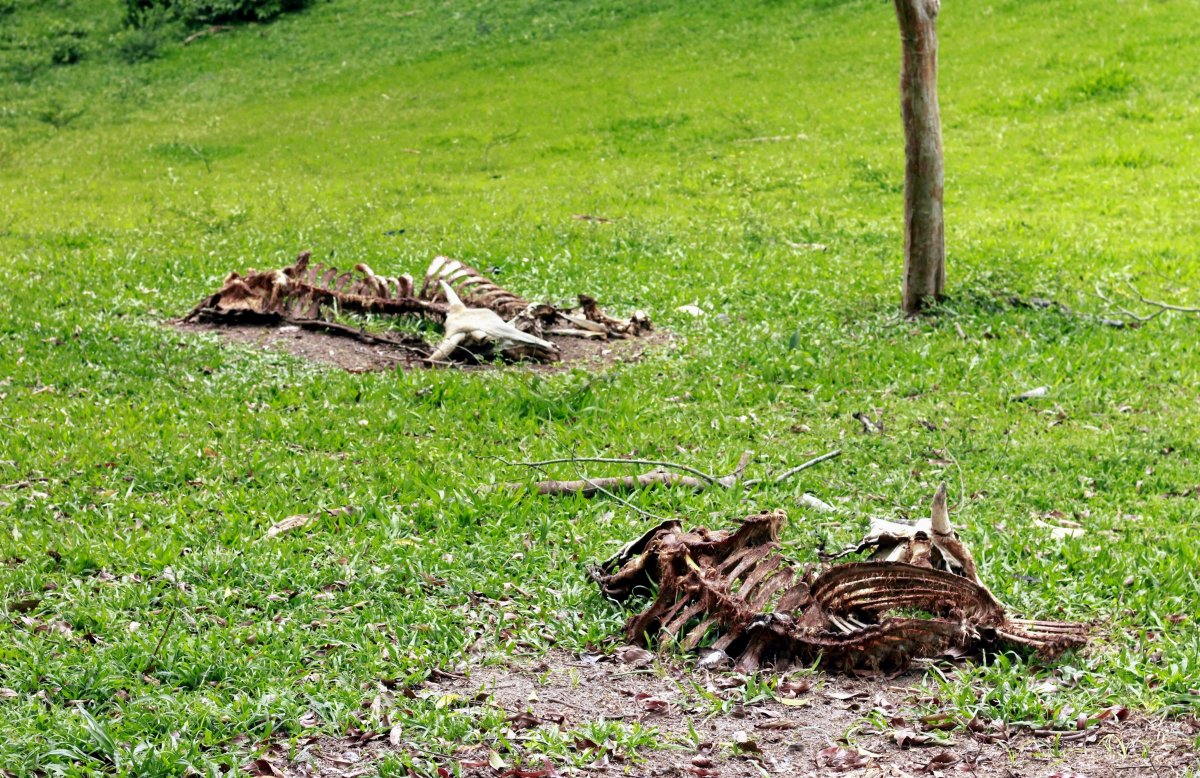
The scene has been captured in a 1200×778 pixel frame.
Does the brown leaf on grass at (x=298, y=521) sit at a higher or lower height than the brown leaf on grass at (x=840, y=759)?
higher

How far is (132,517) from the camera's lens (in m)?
5.84

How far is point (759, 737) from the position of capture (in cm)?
401

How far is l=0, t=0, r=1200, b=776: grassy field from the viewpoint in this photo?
4.48 m

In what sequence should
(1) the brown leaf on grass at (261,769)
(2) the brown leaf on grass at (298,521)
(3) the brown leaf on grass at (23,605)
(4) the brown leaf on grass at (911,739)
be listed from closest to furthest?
1. (1) the brown leaf on grass at (261,769)
2. (4) the brown leaf on grass at (911,739)
3. (3) the brown leaf on grass at (23,605)
4. (2) the brown leaf on grass at (298,521)

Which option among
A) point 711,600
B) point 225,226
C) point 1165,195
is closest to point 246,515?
point 711,600

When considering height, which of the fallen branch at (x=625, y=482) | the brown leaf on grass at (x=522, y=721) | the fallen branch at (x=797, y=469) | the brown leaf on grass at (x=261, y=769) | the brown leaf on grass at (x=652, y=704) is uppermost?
the brown leaf on grass at (x=261, y=769)

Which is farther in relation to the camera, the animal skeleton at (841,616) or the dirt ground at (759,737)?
the animal skeleton at (841,616)

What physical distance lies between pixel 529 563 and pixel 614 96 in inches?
658

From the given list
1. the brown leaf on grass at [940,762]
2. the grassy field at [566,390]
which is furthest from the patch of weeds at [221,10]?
the brown leaf on grass at [940,762]

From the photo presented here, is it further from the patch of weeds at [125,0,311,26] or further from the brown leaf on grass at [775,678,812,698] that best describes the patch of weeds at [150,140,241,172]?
the brown leaf on grass at [775,678,812,698]

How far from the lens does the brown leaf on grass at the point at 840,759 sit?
150 inches

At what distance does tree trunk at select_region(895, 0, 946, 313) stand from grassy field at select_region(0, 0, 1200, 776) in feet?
1.06

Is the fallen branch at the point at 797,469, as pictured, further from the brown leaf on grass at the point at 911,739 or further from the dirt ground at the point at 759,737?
the brown leaf on grass at the point at 911,739

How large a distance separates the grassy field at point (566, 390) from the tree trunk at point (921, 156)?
324 millimetres
